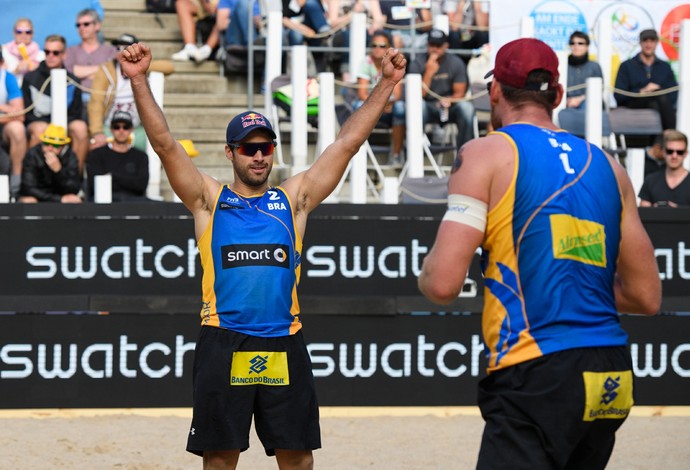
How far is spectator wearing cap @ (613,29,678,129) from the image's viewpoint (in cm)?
1116

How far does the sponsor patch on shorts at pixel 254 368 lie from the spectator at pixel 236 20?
6.74 metres

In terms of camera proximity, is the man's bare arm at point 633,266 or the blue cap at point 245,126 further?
the blue cap at point 245,126

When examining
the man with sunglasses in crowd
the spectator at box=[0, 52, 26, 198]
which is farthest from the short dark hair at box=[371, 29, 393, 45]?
the man with sunglasses in crowd

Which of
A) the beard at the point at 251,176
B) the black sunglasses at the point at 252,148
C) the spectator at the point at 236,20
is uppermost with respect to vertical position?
the spectator at the point at 236,20

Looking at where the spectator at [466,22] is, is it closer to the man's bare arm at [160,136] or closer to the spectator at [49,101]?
the spectator at [49,101]

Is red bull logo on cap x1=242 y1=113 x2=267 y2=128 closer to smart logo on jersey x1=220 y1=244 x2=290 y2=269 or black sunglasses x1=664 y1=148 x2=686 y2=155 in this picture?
smart logo on jersey x1=220 y1=244 x2=290 y2=269

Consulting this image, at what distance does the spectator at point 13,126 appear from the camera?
33.2ft

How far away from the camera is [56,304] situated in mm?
8148

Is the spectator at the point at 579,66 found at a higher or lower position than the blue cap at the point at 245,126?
higher

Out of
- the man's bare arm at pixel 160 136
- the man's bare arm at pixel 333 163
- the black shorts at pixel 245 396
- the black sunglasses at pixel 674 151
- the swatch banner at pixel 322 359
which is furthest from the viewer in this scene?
the black sunglasses at pixel 674 151

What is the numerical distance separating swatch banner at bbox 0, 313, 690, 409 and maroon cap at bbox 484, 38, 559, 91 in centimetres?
486

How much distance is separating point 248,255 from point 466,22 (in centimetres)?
799

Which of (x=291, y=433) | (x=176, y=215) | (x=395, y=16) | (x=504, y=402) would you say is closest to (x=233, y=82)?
(x=395, y=16)

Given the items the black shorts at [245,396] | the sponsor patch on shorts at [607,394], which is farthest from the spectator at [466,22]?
the sponsor patch on shorts at [607,394]
